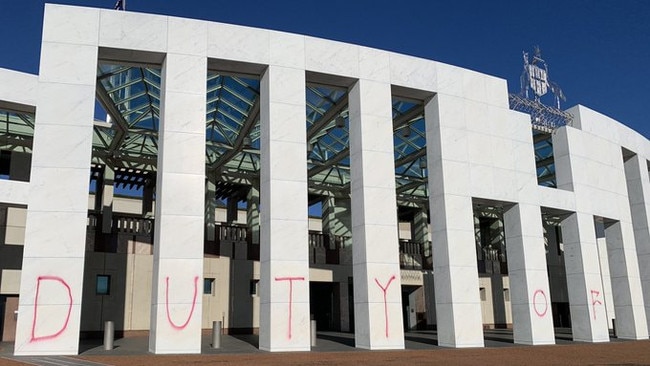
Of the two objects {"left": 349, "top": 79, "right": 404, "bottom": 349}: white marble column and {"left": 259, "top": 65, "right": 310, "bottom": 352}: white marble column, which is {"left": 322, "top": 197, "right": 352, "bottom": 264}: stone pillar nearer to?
{"left": 349, "top": 79, "right": 404, "bottom": 349}: white marble column

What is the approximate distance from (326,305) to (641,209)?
66.7 ft

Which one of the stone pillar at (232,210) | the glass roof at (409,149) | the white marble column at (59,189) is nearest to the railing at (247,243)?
the glass roof at (409,149)

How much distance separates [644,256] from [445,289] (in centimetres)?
1629

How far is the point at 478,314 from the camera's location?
2398 centimetres

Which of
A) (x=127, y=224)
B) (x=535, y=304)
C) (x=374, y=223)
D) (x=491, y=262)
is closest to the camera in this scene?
(x=374, y=223)

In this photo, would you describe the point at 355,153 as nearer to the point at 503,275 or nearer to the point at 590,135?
the point at 590,135

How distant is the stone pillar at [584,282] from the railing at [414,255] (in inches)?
539

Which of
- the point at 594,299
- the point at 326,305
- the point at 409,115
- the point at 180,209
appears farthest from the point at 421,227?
the point at 180,209

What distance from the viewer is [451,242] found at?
24.2 meters

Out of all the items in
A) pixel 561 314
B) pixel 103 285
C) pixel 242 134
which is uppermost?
pixel 242 134

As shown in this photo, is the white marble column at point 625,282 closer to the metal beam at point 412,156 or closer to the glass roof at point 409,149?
the metal beam at point 412,156

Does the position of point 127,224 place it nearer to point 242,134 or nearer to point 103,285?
point 103,285

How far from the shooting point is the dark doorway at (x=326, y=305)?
123 feet

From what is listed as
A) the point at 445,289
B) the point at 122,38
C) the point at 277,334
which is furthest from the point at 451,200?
the point at 122,38
